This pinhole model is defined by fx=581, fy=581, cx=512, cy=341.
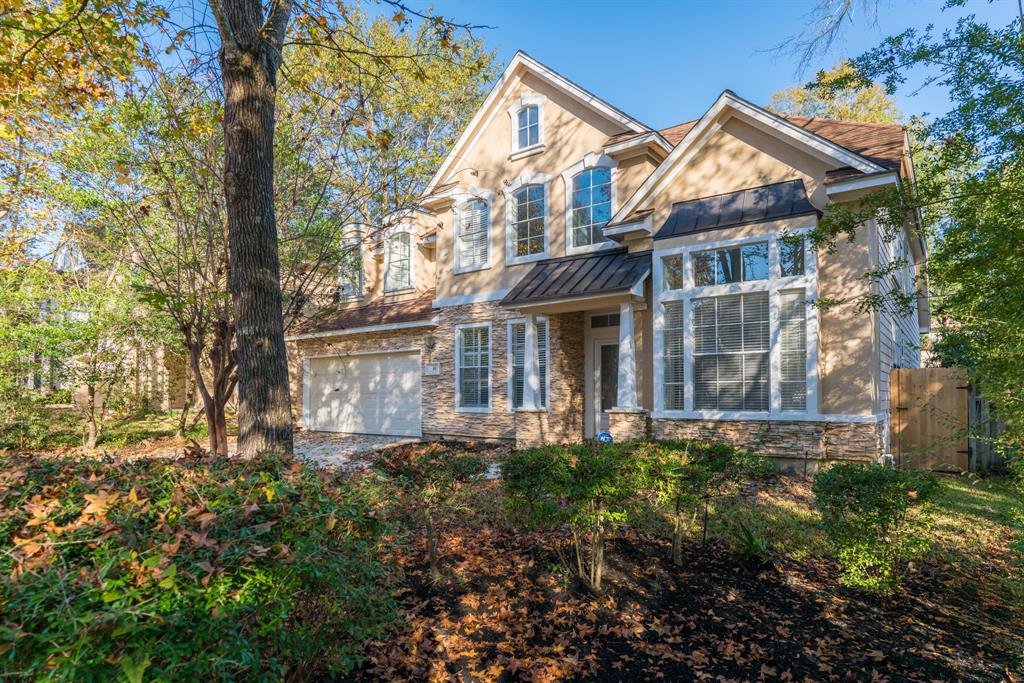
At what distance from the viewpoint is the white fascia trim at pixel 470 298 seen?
12.8 m

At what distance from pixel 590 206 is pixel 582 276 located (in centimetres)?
179

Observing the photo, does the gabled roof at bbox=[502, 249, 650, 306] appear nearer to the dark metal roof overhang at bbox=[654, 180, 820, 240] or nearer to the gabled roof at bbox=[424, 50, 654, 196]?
the dark metal roof overhang at bbox=[654, 180, 820, 240]

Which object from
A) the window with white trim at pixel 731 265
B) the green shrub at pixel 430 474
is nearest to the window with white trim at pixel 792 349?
the window with white trim at pixel 731 265

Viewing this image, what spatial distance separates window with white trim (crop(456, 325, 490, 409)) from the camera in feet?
43.0

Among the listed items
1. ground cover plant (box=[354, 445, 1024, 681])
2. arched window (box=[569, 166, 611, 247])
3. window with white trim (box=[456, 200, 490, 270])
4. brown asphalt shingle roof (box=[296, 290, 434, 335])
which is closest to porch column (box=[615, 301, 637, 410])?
arched window (box=[569, 166, 611, 247])

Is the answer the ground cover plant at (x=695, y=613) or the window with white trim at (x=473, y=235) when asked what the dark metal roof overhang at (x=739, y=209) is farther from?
the ground cover plant at (x=695, y=613)

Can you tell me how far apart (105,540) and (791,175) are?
999 centimetres

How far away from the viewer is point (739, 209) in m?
9.38

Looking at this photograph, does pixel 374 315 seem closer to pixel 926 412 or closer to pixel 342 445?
pixel 342 445

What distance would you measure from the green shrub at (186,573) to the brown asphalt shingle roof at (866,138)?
9.17m

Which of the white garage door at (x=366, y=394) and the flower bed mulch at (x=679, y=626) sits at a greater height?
the white garage door at (x=366, y=394)

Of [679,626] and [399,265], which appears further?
[399,265]

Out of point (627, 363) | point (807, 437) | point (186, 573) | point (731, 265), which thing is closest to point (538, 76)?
point (731, 265)

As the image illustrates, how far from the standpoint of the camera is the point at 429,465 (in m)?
4.84
